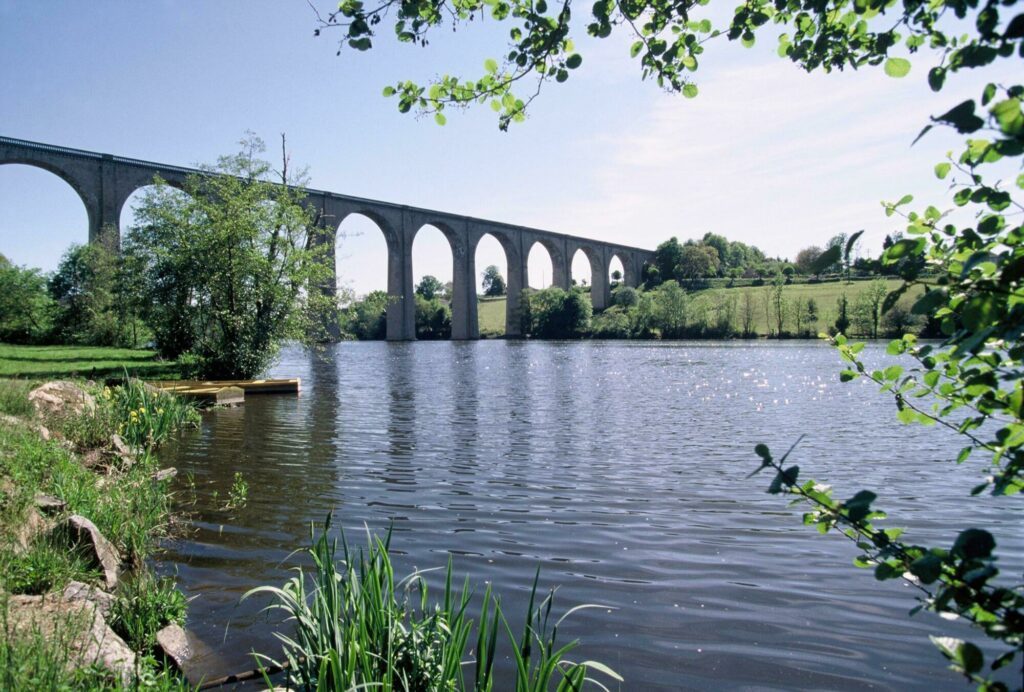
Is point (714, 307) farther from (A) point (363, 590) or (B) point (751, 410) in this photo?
(A) point (363, 590)

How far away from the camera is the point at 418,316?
79.8m

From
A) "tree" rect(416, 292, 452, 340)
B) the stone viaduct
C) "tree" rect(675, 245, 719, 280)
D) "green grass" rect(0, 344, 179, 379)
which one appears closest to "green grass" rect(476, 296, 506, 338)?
"tree" rect(416, 292, 452, 340)

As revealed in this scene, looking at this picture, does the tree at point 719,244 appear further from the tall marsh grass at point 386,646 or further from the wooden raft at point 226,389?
the tall marsh grass at point 386,646

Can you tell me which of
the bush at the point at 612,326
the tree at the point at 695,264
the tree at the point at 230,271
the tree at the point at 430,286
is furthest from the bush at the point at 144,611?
the tree at the point at 430,286

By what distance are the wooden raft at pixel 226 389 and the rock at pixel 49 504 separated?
8300 millimetres

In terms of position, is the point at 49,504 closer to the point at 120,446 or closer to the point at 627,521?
the point at 120,446

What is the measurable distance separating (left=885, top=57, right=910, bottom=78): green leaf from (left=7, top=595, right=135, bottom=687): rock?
9.48 feet

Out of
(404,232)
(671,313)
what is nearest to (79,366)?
(404,232)

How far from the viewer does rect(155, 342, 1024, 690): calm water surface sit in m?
3.56

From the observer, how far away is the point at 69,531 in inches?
150

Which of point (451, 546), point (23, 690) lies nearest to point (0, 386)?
point (451, 546)

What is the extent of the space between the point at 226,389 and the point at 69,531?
37.3 feet

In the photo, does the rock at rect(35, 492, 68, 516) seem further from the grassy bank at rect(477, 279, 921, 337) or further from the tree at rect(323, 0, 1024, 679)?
the grassy bank at rect(477, 279, 921, 337)

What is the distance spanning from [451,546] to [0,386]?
630cm
